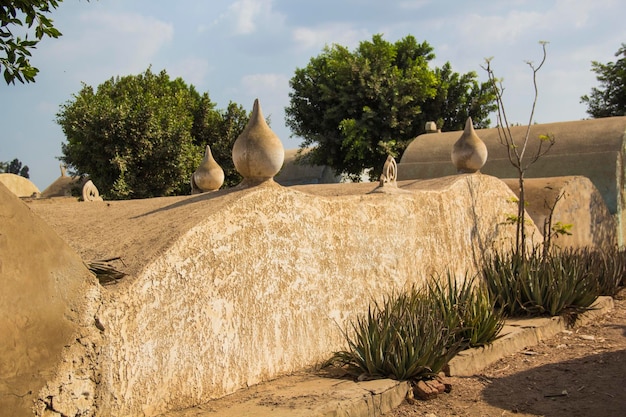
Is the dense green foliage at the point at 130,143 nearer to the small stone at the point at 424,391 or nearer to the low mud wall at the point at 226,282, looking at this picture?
the low mud wall at the point at 226,282

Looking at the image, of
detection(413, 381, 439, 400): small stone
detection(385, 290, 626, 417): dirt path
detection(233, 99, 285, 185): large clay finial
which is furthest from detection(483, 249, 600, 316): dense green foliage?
detection(233, 99, 285, 185): large clay finial

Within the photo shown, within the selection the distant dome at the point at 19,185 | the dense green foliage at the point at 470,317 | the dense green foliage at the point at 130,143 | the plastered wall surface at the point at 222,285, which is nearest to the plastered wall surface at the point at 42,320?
the plastered wall surface at the point at 222,285

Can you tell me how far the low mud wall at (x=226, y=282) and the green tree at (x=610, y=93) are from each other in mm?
19345

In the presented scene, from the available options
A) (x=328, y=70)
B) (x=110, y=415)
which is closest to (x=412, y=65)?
(x=328, y=70)

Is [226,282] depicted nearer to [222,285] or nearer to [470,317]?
[222,285]

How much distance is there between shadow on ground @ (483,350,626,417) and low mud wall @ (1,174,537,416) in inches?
56.3

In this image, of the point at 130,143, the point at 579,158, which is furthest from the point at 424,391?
the point at 130,143

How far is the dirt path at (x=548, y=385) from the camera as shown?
203 inches

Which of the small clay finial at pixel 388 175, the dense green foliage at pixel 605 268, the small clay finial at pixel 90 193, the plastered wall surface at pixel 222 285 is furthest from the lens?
the dense green foliage at pixel 605 268

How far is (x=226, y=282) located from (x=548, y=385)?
3110mm

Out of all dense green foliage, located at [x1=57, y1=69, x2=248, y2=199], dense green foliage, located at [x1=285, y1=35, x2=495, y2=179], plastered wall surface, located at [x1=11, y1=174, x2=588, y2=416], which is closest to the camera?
plastered wall surface, located at [x1=11, y1=174, x2=588, y2=416]

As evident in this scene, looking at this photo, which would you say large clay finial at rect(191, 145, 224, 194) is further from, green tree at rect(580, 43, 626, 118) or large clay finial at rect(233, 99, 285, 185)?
green tree at rect(580, 43, 626, 118)

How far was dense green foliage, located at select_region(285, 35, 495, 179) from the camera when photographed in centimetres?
2297

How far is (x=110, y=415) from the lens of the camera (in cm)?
387
